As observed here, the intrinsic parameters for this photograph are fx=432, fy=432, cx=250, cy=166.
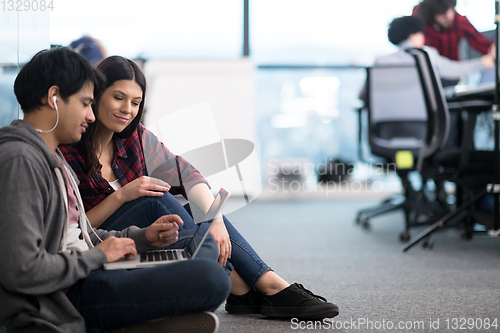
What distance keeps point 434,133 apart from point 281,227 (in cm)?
111

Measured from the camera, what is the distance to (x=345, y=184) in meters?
4.39

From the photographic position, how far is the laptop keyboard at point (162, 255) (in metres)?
0.93

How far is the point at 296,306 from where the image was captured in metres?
1.14

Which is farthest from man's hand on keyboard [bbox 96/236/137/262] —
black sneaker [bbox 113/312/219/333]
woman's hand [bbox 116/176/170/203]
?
woman's hand [bbox 116/176/170/203]

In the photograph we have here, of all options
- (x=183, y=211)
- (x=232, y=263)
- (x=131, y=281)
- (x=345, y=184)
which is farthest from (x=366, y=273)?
(x=345, y=184)

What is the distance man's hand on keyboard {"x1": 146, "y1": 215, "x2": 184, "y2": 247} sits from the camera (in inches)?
38.1

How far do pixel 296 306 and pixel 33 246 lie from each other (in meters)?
0.68

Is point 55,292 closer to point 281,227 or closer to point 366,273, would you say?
point 366,273

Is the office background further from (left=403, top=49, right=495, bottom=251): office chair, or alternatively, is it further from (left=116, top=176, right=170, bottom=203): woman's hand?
(left=116, top=176, right=170, bottom=203): woman's hand

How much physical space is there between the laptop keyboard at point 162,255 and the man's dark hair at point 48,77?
0.37 m

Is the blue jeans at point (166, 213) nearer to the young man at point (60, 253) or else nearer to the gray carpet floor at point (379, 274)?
the gray carpet floor at point (379, 274)

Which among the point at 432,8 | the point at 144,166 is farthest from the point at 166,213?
the point at 432,8

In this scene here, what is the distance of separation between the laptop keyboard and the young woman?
0.25 feet

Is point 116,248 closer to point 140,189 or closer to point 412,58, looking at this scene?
point 140,189
